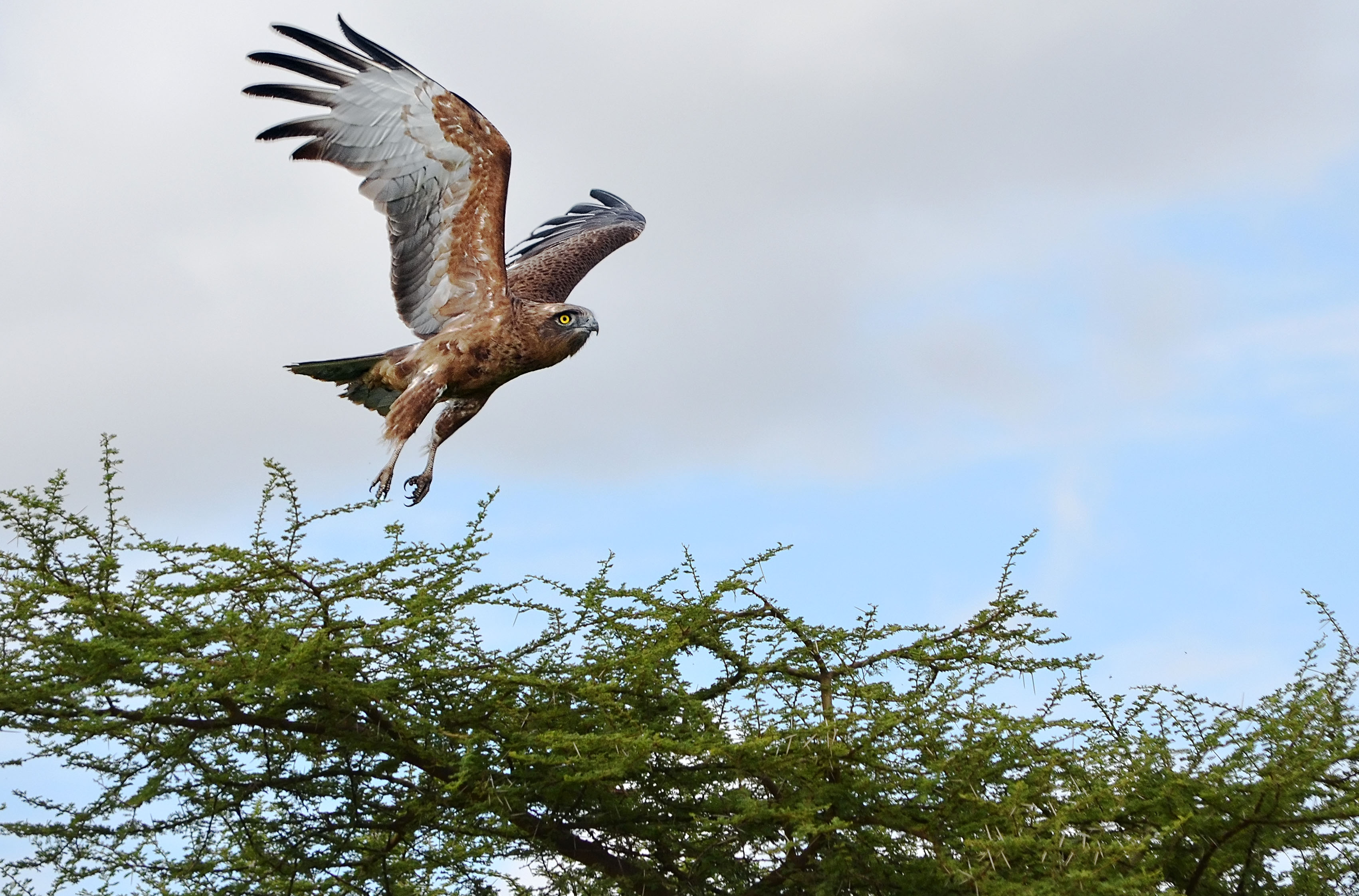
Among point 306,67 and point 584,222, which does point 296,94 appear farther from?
point 584,222

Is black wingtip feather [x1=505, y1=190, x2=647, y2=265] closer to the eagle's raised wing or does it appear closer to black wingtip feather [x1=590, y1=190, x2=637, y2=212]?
black wingtip feather [x1=590, y1=190, x2=637, y2=212]

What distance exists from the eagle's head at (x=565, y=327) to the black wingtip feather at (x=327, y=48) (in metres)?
2.12

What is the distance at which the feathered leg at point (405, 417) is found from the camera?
8.53 metres

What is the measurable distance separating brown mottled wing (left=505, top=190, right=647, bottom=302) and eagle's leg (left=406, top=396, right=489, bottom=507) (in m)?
1.90

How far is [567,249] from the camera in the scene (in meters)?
13.0

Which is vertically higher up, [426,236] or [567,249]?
[567,249]

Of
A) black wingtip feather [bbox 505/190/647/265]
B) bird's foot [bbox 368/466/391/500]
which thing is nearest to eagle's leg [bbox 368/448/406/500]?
bird's foot [bbox 368/466/391/500]

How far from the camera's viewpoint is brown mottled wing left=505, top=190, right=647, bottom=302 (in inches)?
489

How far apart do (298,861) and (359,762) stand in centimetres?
71

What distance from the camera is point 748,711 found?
6.47 m

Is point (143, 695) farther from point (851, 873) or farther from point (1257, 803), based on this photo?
point (1257, 803)

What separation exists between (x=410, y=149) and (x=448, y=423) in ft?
6.66

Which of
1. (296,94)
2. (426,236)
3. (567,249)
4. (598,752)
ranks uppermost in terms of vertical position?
(567,249)

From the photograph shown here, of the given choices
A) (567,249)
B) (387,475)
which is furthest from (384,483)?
(567,249)
